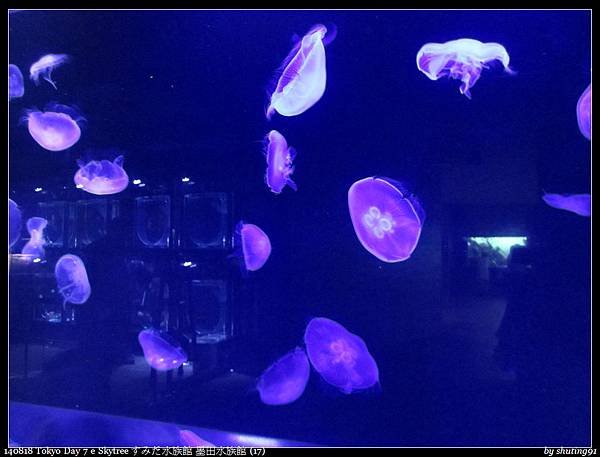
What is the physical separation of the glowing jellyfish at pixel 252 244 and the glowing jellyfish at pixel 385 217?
51 centimetres

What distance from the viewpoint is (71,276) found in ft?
8.63

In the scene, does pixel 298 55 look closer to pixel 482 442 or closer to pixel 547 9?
pixel 547 9

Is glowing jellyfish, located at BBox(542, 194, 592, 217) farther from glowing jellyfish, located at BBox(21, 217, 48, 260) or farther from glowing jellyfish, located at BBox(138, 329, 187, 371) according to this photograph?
glowing jellyfish, located at BBox(21, 217, 48, 260)

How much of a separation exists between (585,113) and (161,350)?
2.63m

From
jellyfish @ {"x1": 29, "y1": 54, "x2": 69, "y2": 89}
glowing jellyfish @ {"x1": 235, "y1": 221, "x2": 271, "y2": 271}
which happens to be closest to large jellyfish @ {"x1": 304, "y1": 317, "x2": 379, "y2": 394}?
glowing jellyfish @ {"x1": 235, "y1": 221, "x2": 271, "y2": 271}

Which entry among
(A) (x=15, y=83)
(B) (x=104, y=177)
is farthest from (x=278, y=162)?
(A) (x=15, y=83)

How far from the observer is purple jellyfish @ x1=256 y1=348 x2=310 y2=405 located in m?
2.50

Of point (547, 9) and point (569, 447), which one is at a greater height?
point (547, 9)

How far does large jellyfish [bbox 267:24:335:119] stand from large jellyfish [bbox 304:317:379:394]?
1.20 m

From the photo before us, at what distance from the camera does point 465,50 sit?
2.37 metres

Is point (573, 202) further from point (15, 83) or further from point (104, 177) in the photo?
point (15, 83)
